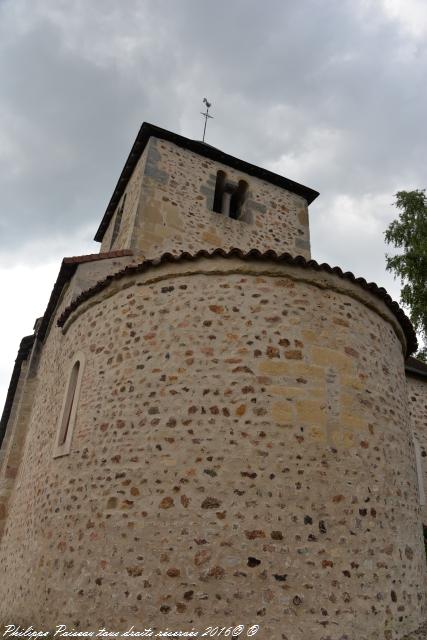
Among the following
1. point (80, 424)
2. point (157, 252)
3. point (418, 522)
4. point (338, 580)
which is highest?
point (157, 252)

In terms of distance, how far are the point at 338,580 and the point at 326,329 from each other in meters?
2.57

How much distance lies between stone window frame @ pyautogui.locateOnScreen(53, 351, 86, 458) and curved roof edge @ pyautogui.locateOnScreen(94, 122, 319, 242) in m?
6.31

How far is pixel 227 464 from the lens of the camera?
468cm

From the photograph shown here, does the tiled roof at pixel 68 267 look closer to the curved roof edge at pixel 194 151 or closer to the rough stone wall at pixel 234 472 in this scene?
the rough stone wall at pixel 234 472

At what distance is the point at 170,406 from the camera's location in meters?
5.07

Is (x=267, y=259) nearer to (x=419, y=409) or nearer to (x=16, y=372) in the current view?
(x=419, y=409)

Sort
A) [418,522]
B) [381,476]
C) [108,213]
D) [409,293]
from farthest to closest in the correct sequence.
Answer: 1. [409,293]
2. [108,213]
3. [418,522]
4. [381,476]

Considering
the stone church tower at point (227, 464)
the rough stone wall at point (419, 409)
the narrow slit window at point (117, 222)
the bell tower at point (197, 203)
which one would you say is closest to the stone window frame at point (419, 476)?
the rough stone wall at point (419, 409)

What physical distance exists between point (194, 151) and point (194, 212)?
194 centimetres

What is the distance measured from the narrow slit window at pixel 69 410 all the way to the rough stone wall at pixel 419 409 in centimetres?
638

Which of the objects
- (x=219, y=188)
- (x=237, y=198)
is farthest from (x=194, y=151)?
(x=237, y=198)

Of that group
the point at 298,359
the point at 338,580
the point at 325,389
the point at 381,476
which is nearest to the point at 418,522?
the point at 381,476

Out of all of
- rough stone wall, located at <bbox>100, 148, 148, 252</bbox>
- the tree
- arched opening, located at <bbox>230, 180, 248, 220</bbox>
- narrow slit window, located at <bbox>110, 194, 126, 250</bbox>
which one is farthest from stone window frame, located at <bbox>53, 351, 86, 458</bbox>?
the tree

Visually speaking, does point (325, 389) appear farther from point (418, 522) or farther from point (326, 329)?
point (418, 522)
